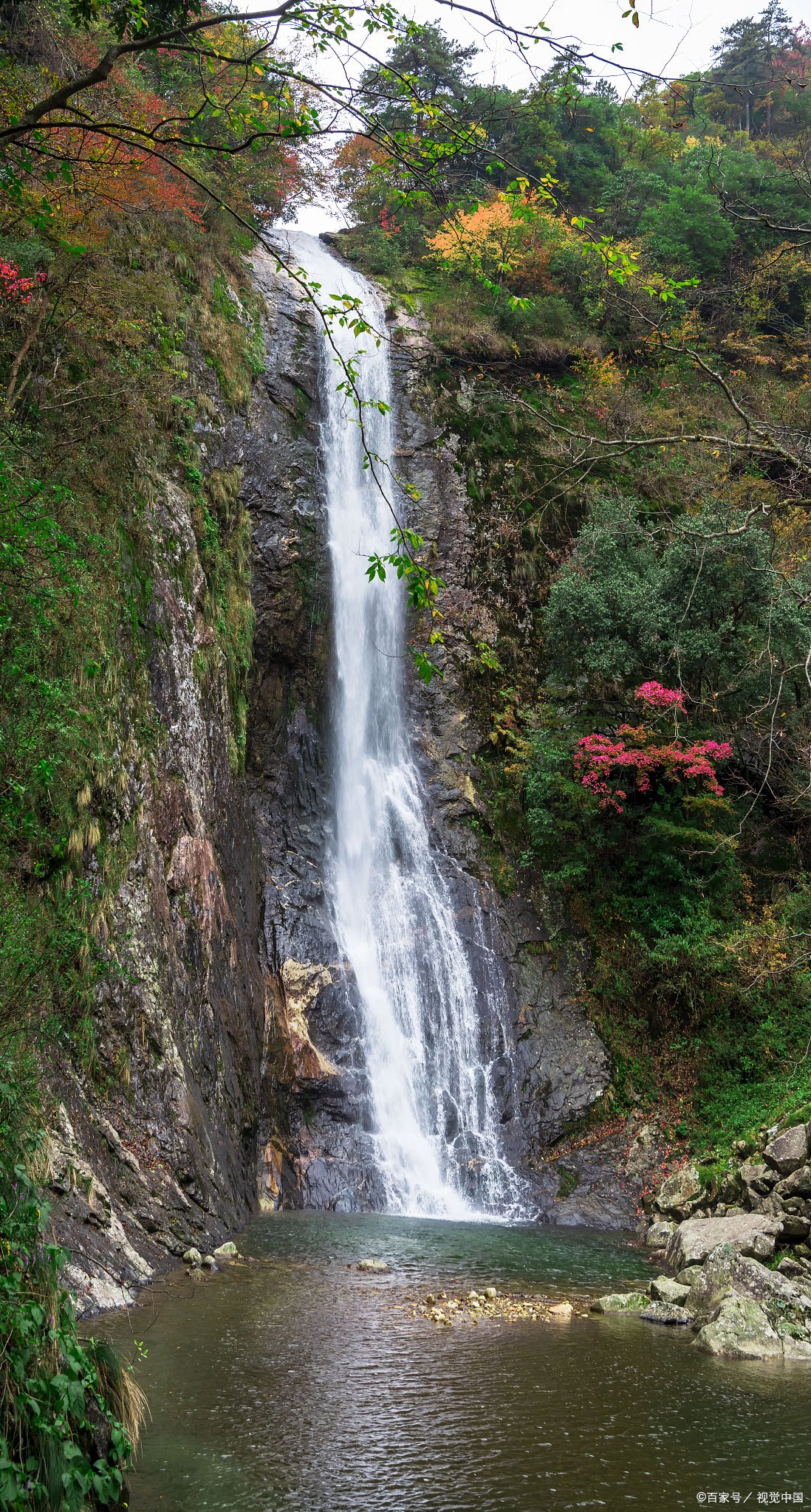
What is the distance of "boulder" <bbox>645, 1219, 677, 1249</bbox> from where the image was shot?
32.3ft

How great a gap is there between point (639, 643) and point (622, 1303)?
1021 centimetres

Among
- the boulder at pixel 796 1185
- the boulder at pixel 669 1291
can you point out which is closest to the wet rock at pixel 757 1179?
the boulder at pixel 796 1185

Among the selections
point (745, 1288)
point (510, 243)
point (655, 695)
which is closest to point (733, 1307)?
point (745, 1288)

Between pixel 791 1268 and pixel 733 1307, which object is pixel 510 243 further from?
pixel 733 1307

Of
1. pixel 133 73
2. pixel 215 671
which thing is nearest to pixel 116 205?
pixel 133 73

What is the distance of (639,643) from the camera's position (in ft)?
49.5

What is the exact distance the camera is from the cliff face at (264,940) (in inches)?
294

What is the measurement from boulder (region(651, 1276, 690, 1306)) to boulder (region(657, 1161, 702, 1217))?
292cm

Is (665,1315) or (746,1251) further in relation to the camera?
(746,1251)

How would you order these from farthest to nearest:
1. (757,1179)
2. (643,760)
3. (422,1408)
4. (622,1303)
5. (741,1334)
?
(643,760) < (757,1179) < (622,1303) < (741,1334) < (422,1408)

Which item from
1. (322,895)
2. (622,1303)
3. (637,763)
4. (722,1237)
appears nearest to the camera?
(622,1303)

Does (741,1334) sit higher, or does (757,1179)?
(757,1179)

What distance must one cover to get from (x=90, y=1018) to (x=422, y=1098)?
6.52 metres

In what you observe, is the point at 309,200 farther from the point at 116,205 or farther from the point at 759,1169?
the point at 759,1169
